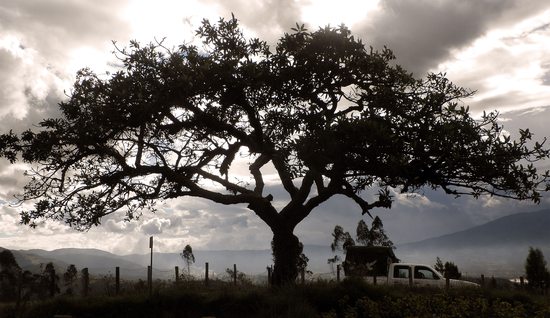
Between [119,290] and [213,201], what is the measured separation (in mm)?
7257

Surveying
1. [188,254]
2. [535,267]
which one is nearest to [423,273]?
[535,267]

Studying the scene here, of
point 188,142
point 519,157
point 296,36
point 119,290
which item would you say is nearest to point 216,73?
point 296,36

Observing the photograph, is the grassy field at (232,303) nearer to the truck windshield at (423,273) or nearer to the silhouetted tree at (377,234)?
the truck windshield at (423,273)

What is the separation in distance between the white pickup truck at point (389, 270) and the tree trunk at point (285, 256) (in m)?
2.79

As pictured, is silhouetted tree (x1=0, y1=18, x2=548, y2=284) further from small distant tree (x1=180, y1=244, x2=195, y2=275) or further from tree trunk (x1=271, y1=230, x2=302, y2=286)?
small distant tree (x1=180, y1=244, x2=195, y2=275)

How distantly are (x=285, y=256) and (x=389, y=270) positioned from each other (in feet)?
27.9

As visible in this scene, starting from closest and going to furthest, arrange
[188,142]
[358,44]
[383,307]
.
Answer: [383,307] → [358,44] → [188,142]

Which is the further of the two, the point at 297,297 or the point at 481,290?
the point at 481,290

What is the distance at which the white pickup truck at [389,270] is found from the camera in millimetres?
25016

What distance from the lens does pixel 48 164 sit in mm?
18969

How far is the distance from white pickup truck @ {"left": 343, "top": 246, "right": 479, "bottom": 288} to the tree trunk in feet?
9.16

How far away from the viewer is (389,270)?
26.7 meters

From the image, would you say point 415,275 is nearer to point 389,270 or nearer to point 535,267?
point 389,270

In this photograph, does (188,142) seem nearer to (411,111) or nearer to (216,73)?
(216,73)
